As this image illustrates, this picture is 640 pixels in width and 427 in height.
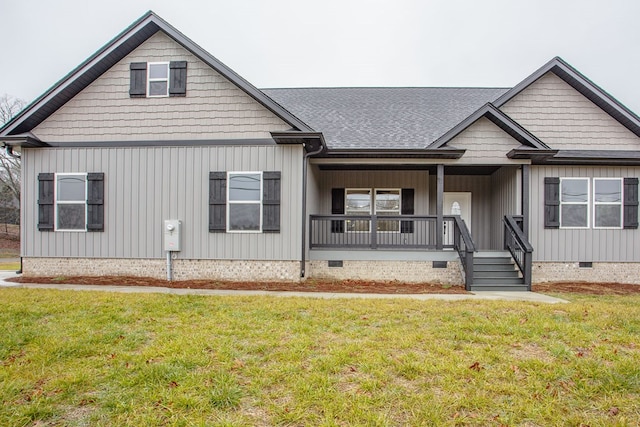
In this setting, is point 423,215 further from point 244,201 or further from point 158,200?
point 158,200

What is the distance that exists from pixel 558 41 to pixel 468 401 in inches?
1831

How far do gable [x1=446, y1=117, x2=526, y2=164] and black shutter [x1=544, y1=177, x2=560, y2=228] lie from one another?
4.63ft

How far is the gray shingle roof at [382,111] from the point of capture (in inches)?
437

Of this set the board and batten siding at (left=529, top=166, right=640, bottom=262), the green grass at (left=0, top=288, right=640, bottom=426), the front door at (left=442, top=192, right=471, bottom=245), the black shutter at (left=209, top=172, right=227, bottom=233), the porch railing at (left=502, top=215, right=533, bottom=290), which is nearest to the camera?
the green grass at (left=0, top=288, right=640, bottom=426)

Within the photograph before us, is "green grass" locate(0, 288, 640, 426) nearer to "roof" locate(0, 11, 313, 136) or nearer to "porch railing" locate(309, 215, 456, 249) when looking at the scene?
"porch railing" locate(309, 215, 456, 249)

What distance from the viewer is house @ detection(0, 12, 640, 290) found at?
32.2 feet

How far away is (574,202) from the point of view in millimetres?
10867

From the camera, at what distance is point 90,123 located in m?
10.2

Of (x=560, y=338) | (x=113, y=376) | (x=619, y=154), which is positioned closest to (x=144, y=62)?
(x=113, y=376)

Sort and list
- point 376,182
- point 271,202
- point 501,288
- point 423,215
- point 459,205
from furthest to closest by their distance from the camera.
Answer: point 459,205 → point 376,182 → point 423,215 → point 271,202 → point 501,288

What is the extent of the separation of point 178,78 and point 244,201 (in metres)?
3.56

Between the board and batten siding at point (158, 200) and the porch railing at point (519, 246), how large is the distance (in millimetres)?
5500

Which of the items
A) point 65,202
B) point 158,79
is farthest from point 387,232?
point 65,202

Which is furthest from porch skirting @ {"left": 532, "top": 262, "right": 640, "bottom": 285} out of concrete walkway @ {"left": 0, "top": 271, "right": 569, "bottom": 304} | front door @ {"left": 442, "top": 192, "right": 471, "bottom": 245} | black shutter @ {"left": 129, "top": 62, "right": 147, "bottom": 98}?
black shutter @ {"left": 129, "top": 62, "right": 147, "bottom": 98}
